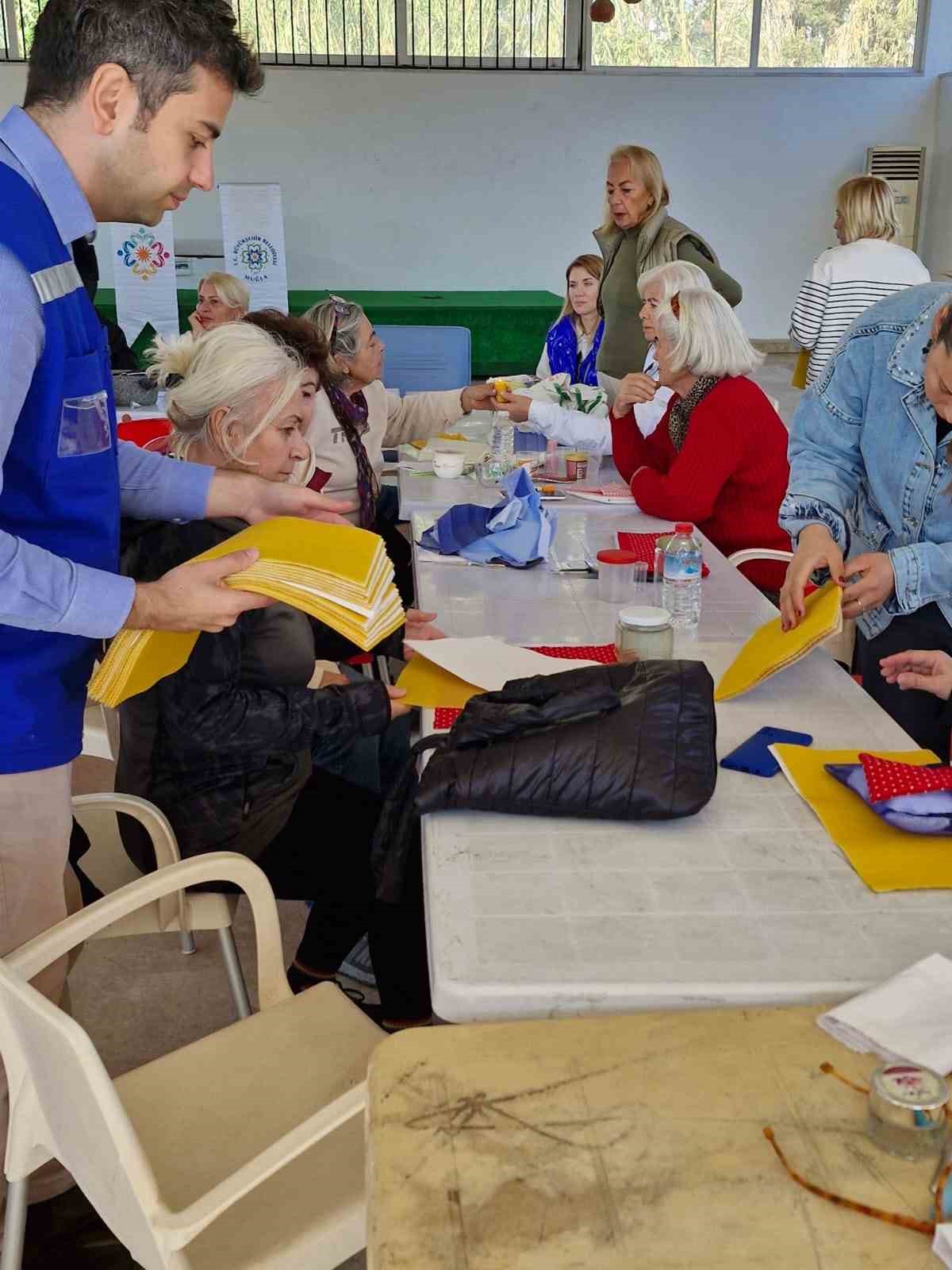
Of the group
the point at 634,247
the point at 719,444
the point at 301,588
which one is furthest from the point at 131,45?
the point at 634,247

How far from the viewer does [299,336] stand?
8.84 ft

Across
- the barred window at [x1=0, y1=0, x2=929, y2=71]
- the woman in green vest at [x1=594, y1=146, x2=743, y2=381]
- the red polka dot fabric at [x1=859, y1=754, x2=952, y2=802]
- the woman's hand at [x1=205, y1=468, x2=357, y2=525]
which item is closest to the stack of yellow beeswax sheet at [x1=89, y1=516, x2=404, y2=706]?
the woman's hand at [x1=205, y1=468, x2=357, y2=525]

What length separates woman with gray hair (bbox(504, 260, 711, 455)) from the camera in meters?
3.54

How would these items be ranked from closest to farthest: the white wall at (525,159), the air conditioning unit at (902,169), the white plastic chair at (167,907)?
the white plastic chair at (167,907), the white wall at (525,159), the air conditioning unit at (902,169)

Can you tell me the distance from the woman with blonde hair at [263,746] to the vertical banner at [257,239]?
710cm

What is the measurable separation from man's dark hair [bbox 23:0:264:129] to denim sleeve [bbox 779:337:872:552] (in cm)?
124

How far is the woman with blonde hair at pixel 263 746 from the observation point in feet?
6.31

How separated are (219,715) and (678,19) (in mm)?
10823

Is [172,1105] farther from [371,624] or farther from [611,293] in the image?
[611,293]

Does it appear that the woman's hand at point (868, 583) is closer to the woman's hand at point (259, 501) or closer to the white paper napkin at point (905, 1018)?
the woman's hand at point (259, 501)

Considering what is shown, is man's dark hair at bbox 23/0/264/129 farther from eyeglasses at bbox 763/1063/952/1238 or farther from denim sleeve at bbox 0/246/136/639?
eyeglasses at bbox 763/1063/952/1238

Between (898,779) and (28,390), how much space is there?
1110mm

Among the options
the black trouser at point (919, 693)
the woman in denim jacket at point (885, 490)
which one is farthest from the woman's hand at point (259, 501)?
the black trouser at point (919, 693)

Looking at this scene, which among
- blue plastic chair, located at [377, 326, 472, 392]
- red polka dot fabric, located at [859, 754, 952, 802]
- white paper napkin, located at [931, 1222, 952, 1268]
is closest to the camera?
white paper napkin, located at [931, 1222, 952, 1268]
